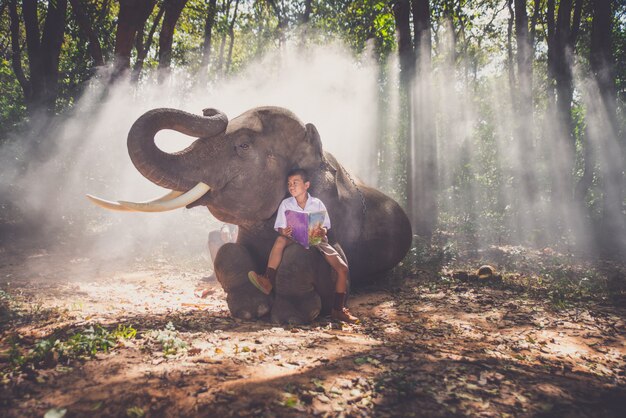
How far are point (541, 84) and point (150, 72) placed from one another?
20.4m

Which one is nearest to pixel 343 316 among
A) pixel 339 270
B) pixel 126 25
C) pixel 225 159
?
pixel 339 270

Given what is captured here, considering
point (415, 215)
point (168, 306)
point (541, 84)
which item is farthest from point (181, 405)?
point (541, 84)

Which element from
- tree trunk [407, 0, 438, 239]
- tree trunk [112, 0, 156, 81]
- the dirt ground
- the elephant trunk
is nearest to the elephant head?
the elephant trunk

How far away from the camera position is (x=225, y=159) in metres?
→ 3.93

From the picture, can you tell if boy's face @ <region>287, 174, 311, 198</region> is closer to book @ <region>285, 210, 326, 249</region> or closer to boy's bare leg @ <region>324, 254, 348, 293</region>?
book @ <region>285, 210, 326, 249</region>

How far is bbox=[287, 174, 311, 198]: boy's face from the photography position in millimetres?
4035

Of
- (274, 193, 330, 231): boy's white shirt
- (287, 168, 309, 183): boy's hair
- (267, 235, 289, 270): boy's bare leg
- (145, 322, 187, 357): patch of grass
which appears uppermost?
(287, 168, 309, 183): boy's hair

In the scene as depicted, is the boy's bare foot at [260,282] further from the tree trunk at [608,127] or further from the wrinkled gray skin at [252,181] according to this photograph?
the tree trunk at [608,127]

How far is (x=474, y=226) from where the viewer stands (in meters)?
14.2

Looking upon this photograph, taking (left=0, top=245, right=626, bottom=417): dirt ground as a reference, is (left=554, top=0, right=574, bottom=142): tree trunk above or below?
above

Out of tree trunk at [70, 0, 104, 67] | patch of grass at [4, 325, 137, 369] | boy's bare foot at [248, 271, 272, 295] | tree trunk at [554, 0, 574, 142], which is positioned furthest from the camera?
tree trunk at [554, 0, 574, 142]

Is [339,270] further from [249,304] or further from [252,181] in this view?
[252,181]

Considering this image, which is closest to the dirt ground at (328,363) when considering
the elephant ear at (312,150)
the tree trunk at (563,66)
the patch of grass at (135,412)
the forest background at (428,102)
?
the patch of grass at (135,412)

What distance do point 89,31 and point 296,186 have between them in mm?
9287
